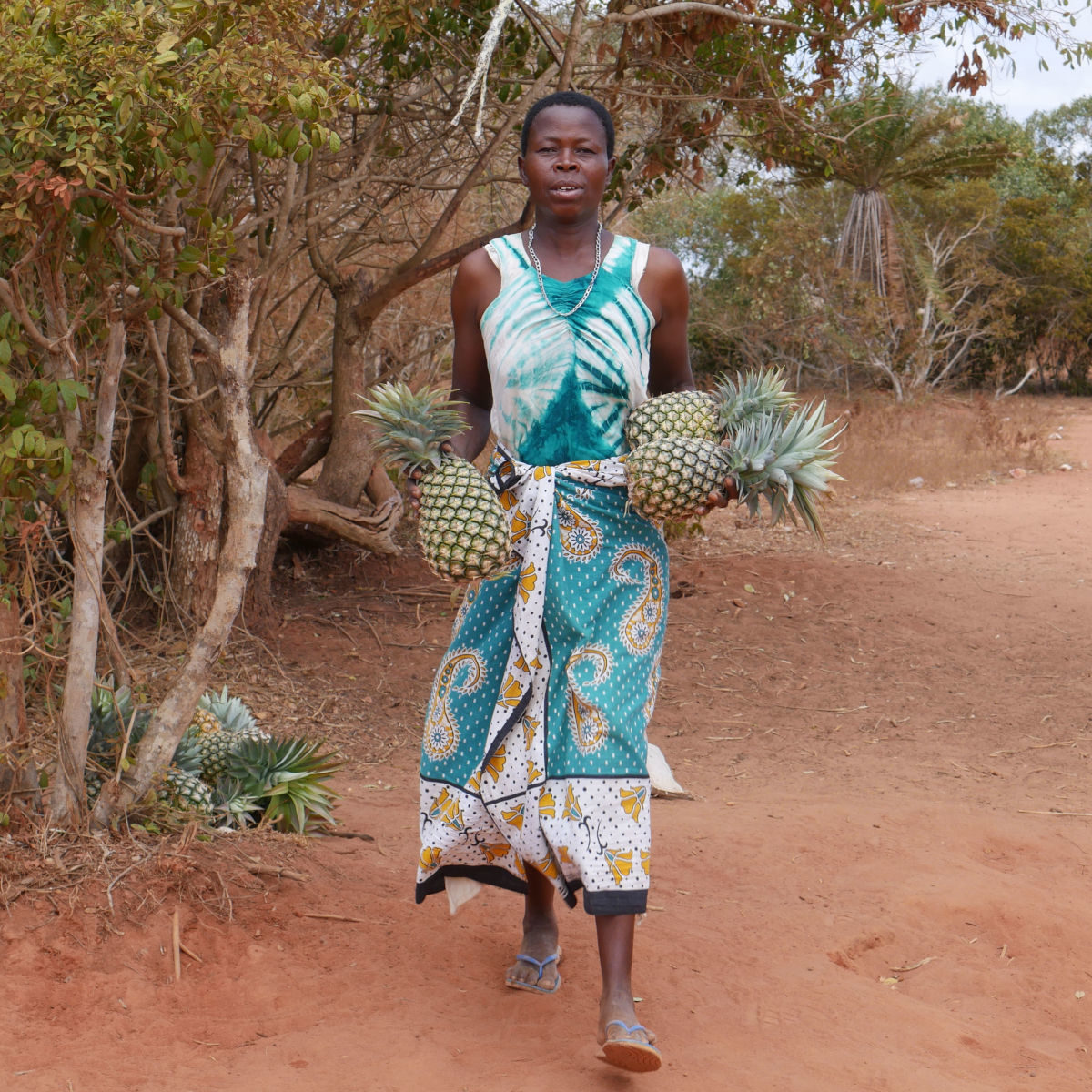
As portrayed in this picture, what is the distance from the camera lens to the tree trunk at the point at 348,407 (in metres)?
7.18

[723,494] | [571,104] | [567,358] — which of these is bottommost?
[723,494]

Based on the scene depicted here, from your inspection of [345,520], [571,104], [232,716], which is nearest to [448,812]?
[232,716]

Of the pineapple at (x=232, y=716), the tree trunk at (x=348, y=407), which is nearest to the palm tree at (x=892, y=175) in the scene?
the tree trunk at (x=348, y=407)

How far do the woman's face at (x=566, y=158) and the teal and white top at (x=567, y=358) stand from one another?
15 centimetres

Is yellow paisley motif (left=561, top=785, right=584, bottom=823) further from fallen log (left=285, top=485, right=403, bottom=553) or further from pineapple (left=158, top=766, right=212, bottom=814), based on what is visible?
fallen log (left=285, top=485, right=403, bottom=553)

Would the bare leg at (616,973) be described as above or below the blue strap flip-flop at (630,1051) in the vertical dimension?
above

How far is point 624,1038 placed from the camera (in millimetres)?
Answer: 2564

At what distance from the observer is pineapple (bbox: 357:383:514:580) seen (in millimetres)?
2732

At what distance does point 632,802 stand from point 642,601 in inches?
18.7

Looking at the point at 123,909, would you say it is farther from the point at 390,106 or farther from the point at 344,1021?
the point at 390,106

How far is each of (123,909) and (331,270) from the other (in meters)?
4.52

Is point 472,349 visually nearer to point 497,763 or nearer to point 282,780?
point 497,763

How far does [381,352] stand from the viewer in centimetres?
887

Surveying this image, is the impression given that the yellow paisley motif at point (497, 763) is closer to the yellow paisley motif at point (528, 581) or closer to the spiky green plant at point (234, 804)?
the yellow paisley motif at point (528, 581)
